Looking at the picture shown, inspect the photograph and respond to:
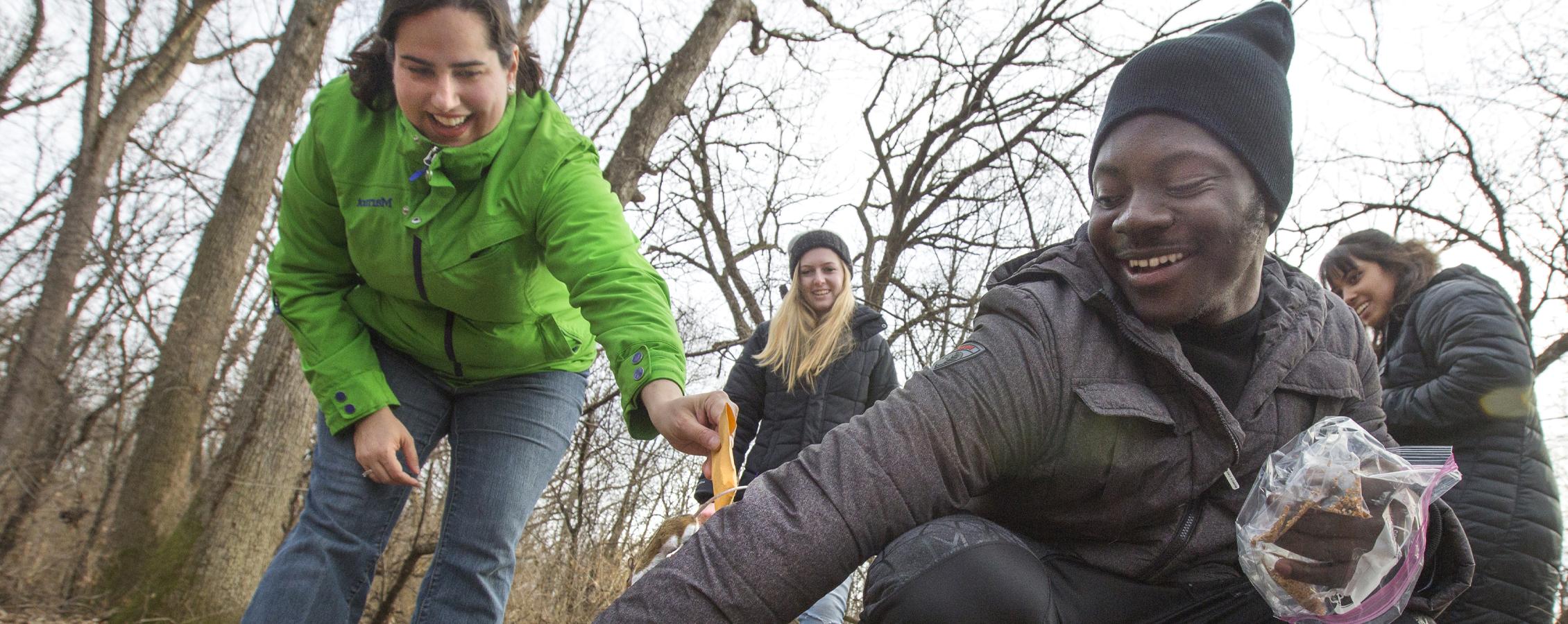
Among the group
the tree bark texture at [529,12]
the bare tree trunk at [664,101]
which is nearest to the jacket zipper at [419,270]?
the bare tree trunk at [664,101]

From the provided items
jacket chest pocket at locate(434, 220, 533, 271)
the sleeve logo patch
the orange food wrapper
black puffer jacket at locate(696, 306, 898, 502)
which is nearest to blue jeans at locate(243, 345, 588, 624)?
jacket chest pocket at locate(434, 220, 533, 271)

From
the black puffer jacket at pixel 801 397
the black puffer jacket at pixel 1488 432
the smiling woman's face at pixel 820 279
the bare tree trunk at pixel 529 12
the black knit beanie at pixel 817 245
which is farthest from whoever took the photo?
the bare tree trunk at pixel 529 12

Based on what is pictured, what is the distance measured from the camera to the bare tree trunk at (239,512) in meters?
4.53

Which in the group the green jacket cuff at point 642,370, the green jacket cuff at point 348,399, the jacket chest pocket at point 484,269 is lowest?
the green jacket cuff at point 642,370

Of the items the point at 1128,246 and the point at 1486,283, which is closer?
the point at 1128,246

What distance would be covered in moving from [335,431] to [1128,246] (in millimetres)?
1686

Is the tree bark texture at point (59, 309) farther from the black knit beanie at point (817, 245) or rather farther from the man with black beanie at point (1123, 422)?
the man with black beanie at point (1123, 422)

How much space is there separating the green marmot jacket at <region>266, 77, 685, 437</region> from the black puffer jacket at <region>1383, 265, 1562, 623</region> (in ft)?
8.73

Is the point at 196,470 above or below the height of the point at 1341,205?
below

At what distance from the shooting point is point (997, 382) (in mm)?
1486

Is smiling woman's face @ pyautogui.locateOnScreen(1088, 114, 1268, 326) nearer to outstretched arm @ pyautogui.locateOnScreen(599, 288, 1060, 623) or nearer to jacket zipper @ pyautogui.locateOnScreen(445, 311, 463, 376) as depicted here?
outstretched arm @ pyautogui.locateOnScreen(599, 288, 1060, 623)

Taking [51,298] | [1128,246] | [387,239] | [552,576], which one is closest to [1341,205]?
[552,576]

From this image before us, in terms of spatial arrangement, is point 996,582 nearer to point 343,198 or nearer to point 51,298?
point 343,198

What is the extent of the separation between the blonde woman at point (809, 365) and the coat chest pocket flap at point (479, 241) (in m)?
2.13
